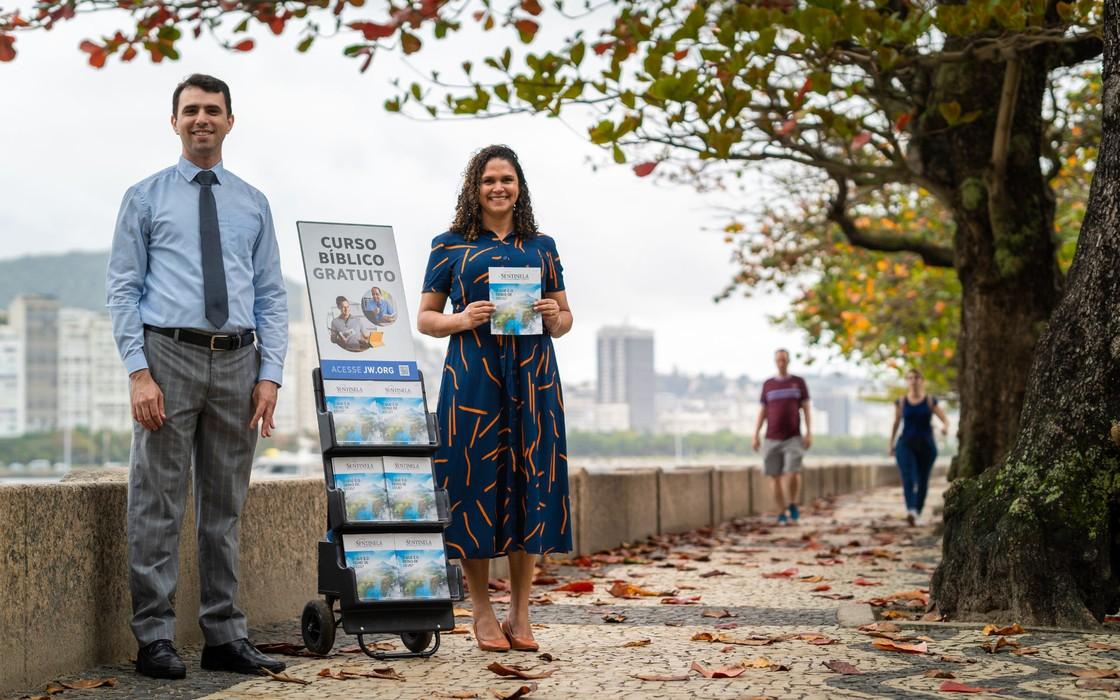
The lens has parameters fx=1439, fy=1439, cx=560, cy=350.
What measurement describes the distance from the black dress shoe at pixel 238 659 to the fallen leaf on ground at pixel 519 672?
2.84 ft

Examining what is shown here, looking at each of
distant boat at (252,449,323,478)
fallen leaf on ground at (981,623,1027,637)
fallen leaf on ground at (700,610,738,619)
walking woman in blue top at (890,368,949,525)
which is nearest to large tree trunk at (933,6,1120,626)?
fallen leaf on ground at (981,623,1027,637)

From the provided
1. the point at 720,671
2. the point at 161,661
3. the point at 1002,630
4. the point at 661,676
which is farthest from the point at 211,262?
the point at 1002,630

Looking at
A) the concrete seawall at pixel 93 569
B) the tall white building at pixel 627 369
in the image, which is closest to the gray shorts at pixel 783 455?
the concrete seawall at pixel 93 569

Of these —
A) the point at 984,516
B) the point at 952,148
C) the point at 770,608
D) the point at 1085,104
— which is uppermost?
the point at 1085,104

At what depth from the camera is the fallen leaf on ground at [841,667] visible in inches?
221

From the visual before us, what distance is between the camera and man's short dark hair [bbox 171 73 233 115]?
19.2 ft

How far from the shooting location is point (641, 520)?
1395cm

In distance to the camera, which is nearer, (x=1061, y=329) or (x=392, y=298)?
(x=392, y=298)

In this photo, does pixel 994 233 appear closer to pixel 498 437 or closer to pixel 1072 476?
pixel 1072 476

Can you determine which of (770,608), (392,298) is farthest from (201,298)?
(770,608)

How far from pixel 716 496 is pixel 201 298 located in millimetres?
12726

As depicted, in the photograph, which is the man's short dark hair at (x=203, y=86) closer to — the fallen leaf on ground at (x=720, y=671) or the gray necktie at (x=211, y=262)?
the gray necktie at (x=211, y=262)

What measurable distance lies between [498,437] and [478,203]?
108 cm

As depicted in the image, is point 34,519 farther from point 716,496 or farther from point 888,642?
point 716,496
